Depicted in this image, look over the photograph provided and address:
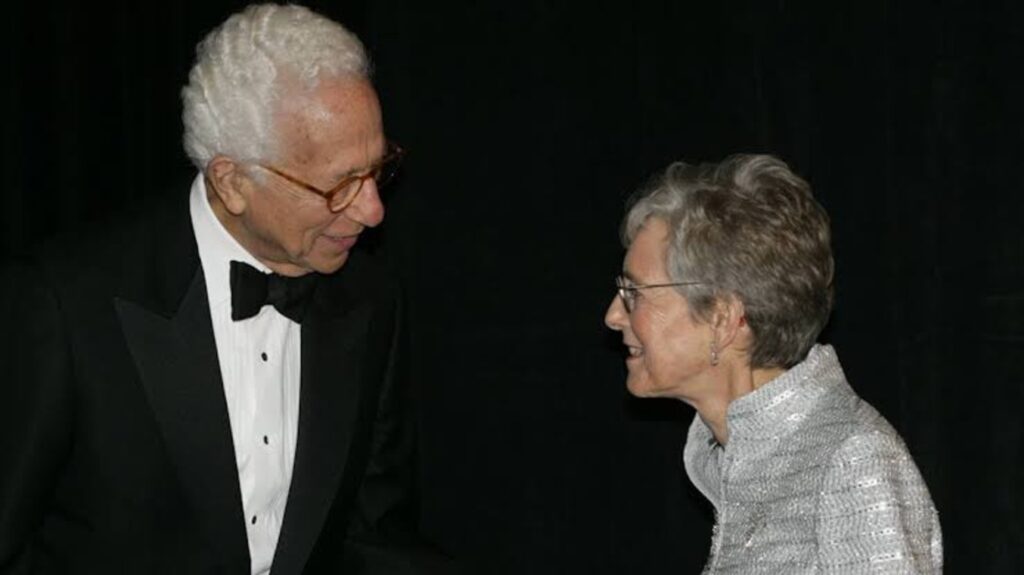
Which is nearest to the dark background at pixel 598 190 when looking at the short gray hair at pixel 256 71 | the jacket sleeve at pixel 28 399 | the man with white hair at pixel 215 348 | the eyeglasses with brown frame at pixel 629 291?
the eyeglasses with brown frame at pixel 629 291

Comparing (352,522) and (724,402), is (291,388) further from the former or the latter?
(724,402)

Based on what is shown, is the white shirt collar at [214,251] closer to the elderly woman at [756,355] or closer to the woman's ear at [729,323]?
the elderly woman at [756,355]

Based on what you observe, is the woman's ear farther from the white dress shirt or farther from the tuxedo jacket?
the white dress shirt

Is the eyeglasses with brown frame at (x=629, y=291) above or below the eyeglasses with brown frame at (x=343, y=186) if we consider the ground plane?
below

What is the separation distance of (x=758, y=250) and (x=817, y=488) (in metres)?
0.40

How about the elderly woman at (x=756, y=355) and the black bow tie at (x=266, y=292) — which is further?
the black bow tie at (x=266, y=292)

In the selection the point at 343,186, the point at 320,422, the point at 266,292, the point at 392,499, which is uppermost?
the point at 343,186

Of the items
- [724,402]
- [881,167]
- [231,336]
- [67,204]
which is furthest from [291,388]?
[67,204]

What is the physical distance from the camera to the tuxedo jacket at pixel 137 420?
2.80m

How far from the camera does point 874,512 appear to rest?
8.17ft

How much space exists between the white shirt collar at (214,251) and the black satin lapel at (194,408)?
75 millimetres

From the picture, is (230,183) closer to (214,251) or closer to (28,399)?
(214,251)

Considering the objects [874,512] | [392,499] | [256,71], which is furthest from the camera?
[392,499]

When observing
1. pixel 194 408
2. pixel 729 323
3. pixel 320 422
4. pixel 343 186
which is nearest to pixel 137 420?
pixel 194 408
